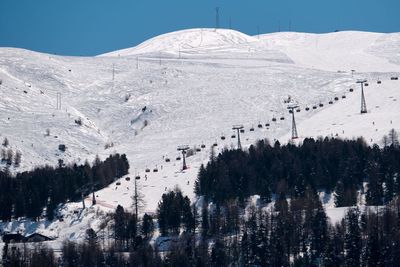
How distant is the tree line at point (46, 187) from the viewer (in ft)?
353

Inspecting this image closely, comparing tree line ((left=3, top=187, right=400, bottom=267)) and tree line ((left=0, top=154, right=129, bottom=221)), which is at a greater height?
tree line ((left=0, top=154, right=129, bottom=221))

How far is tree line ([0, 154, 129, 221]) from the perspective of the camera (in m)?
108

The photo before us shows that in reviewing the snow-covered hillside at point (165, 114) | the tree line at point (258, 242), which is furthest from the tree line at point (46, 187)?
the tree line at point (258, 242)

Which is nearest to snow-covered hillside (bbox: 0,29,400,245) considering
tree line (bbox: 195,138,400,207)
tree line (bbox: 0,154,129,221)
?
tree line (bbox: 0,154,129,221)

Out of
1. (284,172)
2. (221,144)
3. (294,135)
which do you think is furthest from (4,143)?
(284,172)

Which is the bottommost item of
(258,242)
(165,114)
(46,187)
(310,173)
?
(258,242)

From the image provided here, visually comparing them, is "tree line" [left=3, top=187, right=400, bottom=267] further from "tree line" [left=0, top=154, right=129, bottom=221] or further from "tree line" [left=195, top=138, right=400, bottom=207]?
"tree line" [left=0, top=154, right=129, bottom=221]

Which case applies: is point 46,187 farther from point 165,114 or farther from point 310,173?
point 165,114

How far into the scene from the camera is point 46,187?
367 ft

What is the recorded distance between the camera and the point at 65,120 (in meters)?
167

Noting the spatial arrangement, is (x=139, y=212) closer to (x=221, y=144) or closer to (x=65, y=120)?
(x=221, y=144)

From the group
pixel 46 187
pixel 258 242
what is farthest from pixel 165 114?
pixel 258 242

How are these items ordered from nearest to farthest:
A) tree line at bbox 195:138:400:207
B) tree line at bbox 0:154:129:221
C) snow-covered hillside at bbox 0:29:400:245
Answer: tree line at bbox 195:138:400:207 < tree line at bbox 0:154:129:221 < snow-covered hillside at bbox 0:29:400:245

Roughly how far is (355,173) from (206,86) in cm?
9027
